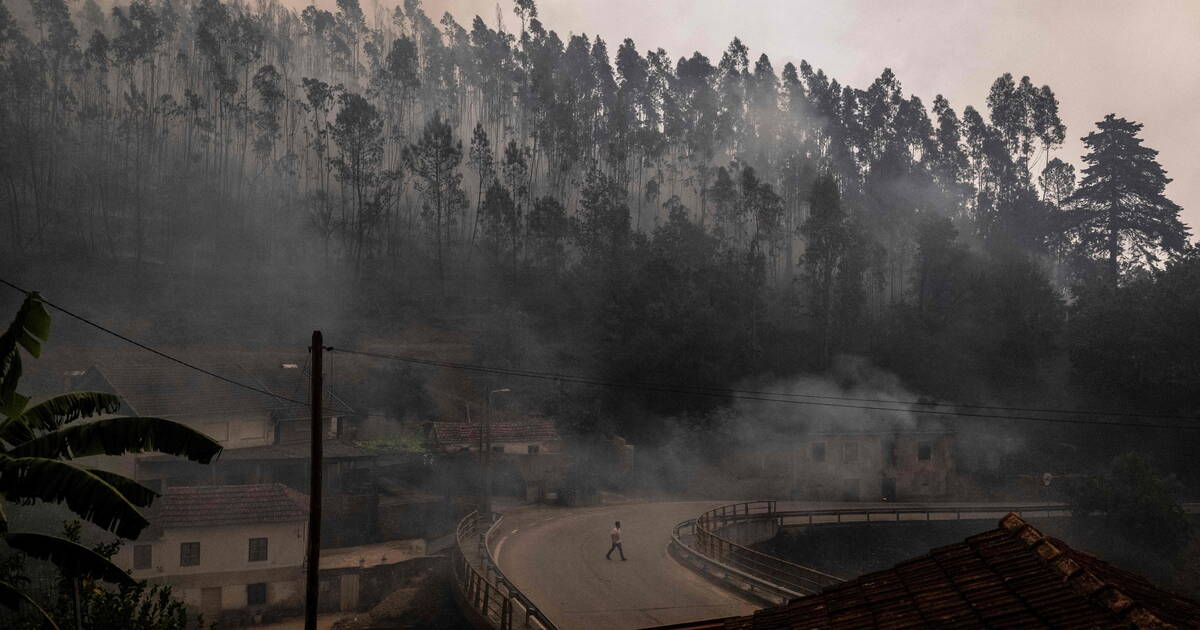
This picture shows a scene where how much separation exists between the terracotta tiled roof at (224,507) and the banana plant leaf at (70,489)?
81.2 feet

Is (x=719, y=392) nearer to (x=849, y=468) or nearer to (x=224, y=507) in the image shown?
(x=849, y=468)

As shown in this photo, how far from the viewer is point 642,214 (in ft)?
345

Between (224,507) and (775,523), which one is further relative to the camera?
(775,523)

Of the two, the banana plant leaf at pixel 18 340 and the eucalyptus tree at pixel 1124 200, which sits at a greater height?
the eucalyptus tree at pixel 1124 200

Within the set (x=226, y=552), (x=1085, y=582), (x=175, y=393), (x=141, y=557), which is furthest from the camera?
(x=175, y=393)

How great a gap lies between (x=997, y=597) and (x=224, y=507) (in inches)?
1313

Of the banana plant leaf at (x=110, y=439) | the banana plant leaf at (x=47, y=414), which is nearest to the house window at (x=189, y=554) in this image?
the banana plant leaf at (x=47, y=414)

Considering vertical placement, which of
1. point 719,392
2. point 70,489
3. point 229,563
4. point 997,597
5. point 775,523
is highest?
point 70,489

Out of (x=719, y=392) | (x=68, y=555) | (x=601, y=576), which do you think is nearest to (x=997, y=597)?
(x=68, y=555)

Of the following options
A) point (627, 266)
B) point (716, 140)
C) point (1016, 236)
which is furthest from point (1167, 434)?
point (716, 140)

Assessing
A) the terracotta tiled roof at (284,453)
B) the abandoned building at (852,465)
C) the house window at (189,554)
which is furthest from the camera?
the abandoned building at (852,465)

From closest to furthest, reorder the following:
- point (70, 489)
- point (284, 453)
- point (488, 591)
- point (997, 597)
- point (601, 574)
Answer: point (997, 597) < point (70, 489) < point (488, 591) < point (601, 574) < point (284, 453)

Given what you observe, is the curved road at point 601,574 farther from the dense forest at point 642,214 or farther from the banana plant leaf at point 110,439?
the dense forest at point 642,214

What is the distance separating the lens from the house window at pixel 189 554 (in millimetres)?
33312
